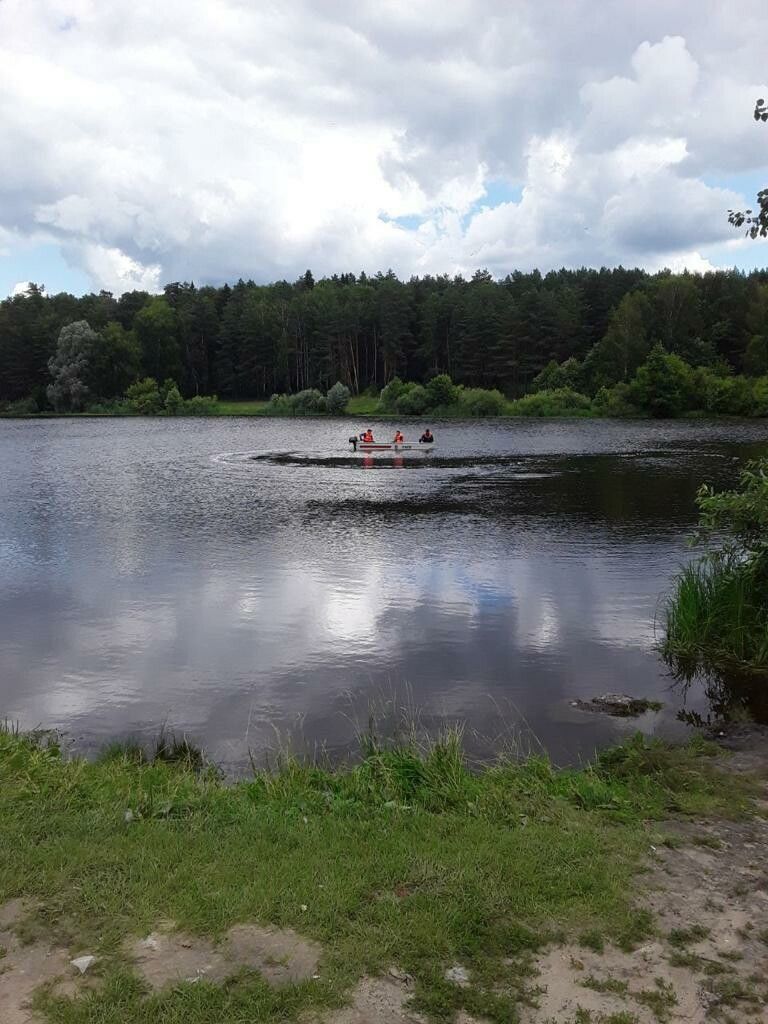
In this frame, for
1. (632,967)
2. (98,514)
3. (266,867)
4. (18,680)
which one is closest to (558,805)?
(632,967)

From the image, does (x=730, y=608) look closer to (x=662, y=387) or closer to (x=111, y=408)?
(x=662, y=387)

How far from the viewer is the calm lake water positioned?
36.0ft

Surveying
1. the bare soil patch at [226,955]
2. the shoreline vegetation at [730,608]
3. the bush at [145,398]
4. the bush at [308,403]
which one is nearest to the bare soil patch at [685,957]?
the bare soil patch at [226,955]

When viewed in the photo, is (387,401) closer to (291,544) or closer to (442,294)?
(442,294)

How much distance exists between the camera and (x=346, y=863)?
5.76 meters

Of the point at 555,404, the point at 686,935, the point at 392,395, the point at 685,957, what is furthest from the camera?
the point at 392,395

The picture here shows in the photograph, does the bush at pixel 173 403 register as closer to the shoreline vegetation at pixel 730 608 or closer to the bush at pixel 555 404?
the bush at pixel 555 404

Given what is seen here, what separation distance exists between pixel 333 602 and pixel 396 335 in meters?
117

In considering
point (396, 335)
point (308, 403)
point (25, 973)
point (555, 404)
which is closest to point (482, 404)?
point (555, 404)

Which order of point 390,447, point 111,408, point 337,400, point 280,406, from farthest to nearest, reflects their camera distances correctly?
point 111,408 < point 280,406 < point 337,400 < point 390,447

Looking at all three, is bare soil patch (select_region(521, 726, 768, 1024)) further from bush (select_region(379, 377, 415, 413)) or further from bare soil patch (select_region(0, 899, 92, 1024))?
bush (select_region(379, 377, 415, 413))

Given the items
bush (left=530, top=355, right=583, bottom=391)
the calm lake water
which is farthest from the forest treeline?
the calm lake water

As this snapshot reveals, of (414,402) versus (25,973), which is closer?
(25,973)

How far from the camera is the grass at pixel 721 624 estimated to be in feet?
40.5
